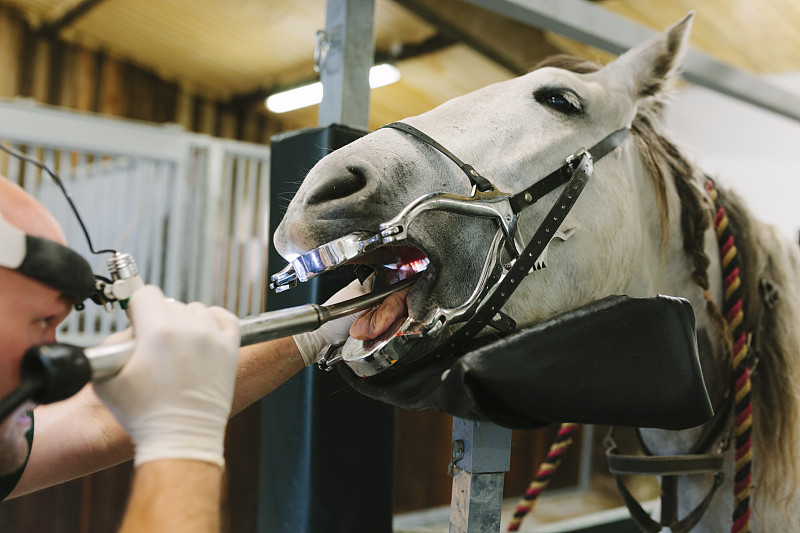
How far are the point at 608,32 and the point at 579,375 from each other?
117 centimetres

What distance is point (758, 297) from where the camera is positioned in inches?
42.6

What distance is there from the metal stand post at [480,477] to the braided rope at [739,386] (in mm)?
505

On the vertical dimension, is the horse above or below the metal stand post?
above

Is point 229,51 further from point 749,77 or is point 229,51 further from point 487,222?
point 487,222

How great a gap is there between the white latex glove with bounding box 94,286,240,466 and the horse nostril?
199mm

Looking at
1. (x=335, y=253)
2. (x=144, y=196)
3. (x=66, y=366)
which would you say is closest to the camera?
(x=66, y=366)

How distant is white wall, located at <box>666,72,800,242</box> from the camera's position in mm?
4516

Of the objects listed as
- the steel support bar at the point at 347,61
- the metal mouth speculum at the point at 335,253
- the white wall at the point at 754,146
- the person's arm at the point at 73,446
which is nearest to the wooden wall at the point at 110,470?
the person's arm at the point at 73,446

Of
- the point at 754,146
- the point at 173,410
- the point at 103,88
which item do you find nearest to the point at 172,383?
the point at 173,410

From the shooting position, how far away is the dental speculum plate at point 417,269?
0.67 metres

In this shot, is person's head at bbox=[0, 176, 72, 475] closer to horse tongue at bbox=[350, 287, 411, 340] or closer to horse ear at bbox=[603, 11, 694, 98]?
horse tongue at bbox=[350, 287, 411, 340]

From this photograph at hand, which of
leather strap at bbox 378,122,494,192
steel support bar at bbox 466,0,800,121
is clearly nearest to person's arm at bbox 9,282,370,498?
leather strap at bbox 378,122,494,192

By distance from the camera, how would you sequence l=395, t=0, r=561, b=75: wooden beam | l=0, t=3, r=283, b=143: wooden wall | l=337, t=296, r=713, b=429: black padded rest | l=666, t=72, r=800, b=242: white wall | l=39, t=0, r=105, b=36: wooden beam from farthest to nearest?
l=0, t=3, r=283, b=143: wooden wall
l=39, t=0, r=105, b=36: wooden beam
l=395, t=0, r=561, b=75: wooden beam
l=666, t=72, r=800, b=242: white wall
l=337, t=296, r=713, b=429: black padded rest

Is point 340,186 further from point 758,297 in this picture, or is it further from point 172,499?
point 758,297
